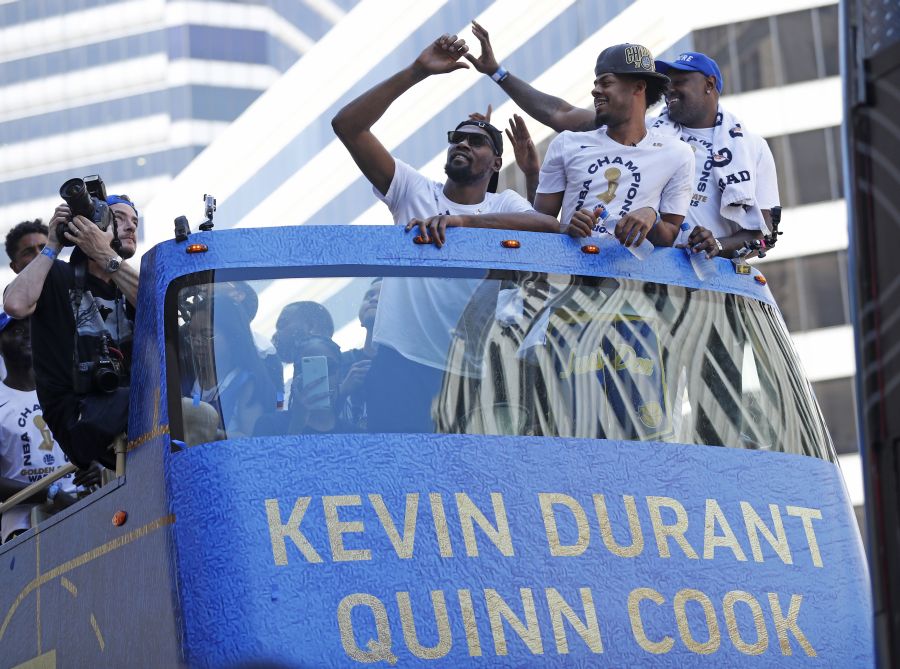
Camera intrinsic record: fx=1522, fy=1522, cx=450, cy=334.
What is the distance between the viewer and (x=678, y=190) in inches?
247

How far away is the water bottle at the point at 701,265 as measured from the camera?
243 inches

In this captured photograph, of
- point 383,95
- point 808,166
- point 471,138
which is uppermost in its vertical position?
point 808,166

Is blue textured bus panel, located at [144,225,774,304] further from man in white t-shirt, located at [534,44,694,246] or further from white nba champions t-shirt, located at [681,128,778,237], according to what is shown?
white nba champions t-shirt, located at [681,128,778,237]

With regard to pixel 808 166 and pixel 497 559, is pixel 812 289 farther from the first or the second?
pixel 497 559

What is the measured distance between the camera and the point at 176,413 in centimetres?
543

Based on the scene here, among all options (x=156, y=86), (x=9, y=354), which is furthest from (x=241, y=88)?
(x=9, y=354)

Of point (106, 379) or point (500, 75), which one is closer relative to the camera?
point (106, 379)

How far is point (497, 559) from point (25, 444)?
13.4 ft

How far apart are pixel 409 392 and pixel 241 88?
320 feet

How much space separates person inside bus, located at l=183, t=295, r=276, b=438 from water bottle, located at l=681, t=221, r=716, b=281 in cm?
183

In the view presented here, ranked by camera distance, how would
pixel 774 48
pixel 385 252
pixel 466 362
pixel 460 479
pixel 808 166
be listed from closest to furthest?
1. pixel 460 479
2. pixel 466 362
3. pixel 385 252
4. pixel 808 166
5. pixel 774 48

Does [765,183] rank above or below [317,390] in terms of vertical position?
above

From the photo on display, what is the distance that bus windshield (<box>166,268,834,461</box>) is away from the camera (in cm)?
547

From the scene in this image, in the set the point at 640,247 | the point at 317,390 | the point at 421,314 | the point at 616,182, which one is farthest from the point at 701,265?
the point at 317,390
